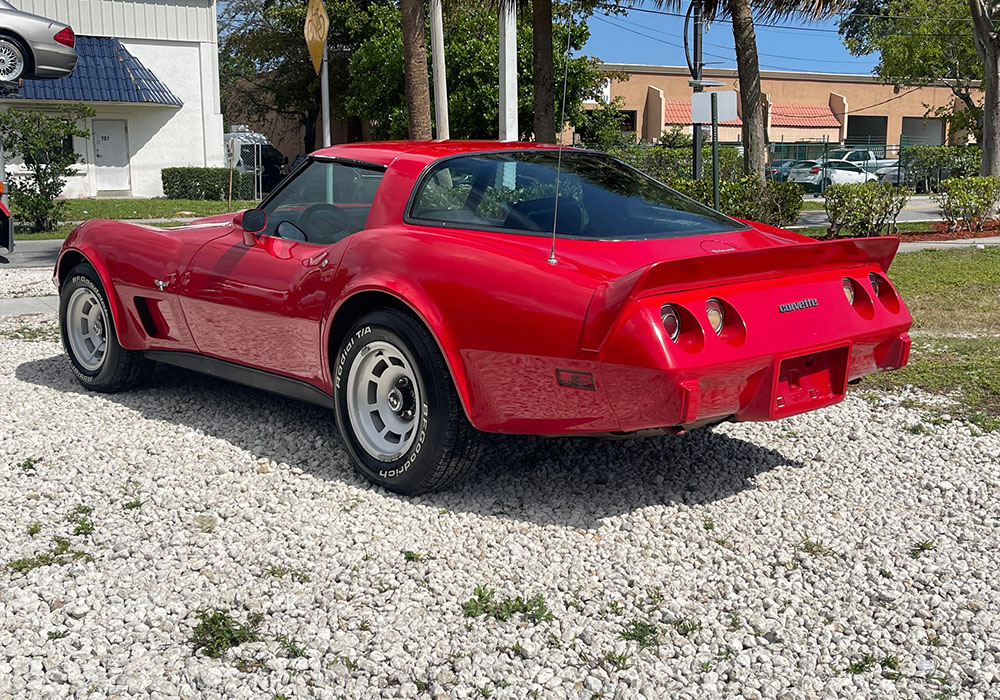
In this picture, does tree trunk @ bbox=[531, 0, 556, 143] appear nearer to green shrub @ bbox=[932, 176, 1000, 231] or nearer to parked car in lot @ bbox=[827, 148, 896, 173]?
green shrub @ bbox=[932, 176, 1000, 231]

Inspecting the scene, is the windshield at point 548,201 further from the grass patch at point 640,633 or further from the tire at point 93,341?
the tire at point 93,341

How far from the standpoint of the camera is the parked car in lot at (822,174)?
1267 inches

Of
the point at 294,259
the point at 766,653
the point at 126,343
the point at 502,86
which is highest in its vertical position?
the point at 502,86

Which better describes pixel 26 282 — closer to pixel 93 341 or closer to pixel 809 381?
pixel 93 341

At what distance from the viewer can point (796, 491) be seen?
4375 mm

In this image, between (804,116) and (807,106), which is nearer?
(804,116)

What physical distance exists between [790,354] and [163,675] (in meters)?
2.37

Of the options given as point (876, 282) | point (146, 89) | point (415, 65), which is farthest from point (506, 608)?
point (146, 89)

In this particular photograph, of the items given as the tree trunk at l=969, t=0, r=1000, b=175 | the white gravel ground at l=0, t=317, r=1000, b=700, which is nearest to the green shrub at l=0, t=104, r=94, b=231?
the white gravel ground at l=0, t=317, r=1000, b=700

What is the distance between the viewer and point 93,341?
19.9 feet

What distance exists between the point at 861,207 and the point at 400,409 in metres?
11.9

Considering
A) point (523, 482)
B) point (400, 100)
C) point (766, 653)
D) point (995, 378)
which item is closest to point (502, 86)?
point (995, 378)

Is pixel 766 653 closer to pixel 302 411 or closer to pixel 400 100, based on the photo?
pixel 302 411

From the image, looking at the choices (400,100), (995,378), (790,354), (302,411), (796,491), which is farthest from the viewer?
(400,100)
